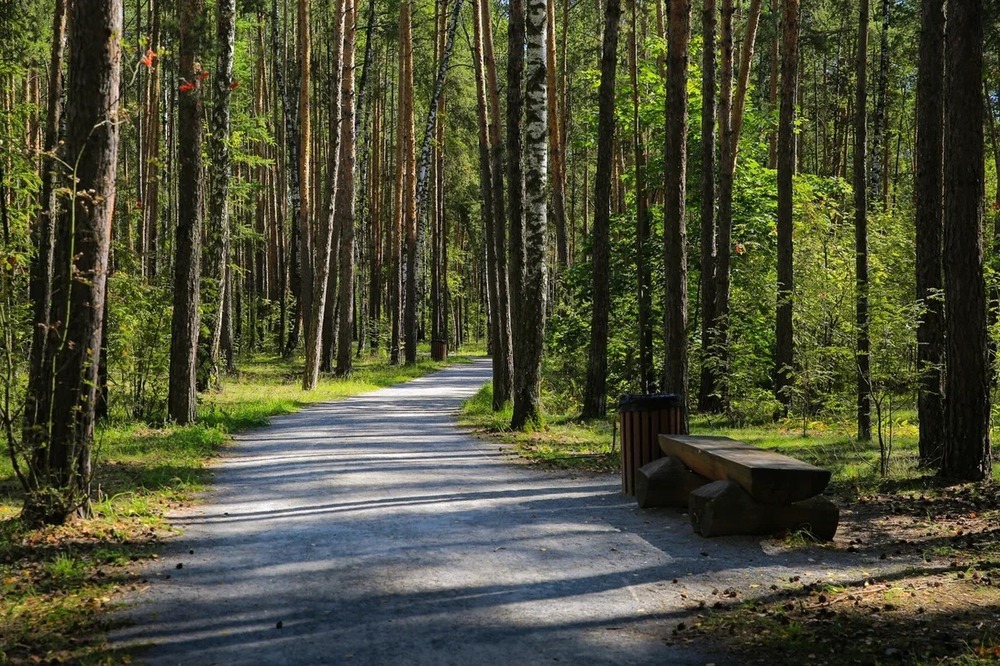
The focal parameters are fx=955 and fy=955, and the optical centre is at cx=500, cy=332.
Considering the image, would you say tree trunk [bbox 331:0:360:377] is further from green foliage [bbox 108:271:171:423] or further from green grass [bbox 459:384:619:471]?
green foliage [bbox 108:271:171:423]

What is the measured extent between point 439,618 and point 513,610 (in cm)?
46

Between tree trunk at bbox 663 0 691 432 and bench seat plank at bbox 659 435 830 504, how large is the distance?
185 inches

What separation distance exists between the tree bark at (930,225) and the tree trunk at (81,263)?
8056mm

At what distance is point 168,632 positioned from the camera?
531 centimetres

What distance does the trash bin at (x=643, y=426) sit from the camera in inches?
390

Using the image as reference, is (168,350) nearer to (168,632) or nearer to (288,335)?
(168,632)

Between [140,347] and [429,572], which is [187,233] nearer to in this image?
[140,347]

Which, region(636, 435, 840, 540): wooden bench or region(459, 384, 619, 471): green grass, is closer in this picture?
region(636, 435, 840, 540): wooden bench

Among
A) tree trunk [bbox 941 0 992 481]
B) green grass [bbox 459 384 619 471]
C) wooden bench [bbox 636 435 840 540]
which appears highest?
tree trunk [bbox 941 0 992 481]

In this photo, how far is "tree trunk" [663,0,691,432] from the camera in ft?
43.0

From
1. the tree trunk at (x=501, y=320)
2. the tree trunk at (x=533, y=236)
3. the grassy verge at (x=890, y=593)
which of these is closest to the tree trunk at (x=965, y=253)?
the grassy verge at (x=890, y=593)

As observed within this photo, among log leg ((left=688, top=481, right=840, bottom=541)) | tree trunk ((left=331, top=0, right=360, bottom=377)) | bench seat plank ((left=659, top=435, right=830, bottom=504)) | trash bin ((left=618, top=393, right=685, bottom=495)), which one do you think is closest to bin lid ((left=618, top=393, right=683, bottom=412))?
trash bin ((left=618, top=393, right=685, bottom=495))

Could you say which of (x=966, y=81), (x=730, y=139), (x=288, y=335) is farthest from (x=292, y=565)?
(x=288, y=335)

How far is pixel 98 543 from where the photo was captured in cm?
738
